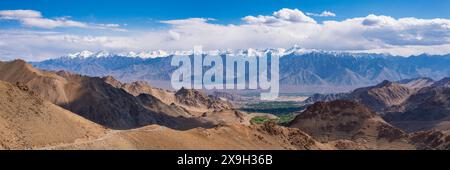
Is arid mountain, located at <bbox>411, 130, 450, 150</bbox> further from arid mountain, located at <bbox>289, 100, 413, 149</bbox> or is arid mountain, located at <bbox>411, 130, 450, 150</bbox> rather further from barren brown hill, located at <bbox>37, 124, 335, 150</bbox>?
barren brown hill, located at <bbox>37, 124, 335, 150</bbox>

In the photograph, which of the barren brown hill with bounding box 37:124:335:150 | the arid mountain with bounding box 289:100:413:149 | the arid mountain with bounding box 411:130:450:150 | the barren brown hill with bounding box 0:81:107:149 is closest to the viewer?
the barren brown hill with bounding box 0:81:107:149

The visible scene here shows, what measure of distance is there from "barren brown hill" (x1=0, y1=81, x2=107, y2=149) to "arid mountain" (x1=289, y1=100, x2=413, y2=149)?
4206 inches

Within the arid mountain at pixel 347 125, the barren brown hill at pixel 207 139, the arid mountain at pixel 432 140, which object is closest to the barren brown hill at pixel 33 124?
the barren brown hill at pixel 207 139

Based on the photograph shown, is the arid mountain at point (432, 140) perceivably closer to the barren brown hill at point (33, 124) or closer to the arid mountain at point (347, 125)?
the arid mountain at point (347, 125)

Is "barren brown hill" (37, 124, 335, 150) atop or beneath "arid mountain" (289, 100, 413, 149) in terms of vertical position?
atop

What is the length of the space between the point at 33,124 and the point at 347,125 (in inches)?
5025

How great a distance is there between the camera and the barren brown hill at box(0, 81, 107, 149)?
73650 millimetres

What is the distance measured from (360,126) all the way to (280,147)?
7621cm

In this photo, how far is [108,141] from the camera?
81.6m

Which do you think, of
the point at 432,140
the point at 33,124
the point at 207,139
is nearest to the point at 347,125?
the point at 432,140

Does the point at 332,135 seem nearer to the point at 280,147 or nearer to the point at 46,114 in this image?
the point at 280,147

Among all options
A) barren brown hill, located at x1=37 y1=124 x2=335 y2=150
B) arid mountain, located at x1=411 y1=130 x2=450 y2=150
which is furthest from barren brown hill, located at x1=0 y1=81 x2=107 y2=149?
arid mountain, located at x1=411 y1=130 x2=450 y2=150

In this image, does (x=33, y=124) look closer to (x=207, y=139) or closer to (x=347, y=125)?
(x=207, y=139)
